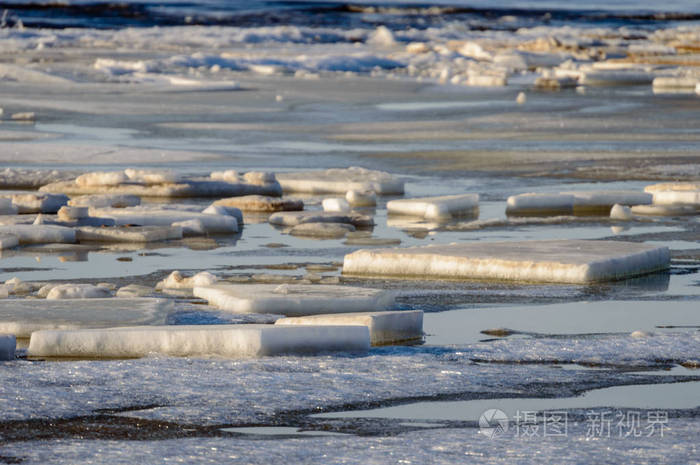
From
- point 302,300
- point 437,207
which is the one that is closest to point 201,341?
point 302,300

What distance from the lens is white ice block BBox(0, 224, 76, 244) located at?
232 inches

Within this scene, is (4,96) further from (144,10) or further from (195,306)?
(144,10)

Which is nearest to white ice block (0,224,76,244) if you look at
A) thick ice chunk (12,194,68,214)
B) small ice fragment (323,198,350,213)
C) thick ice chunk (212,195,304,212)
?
thick ice chunk (12,194,68,214)

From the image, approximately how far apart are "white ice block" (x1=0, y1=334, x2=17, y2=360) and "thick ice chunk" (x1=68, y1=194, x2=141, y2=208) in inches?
132

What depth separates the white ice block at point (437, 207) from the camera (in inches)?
266

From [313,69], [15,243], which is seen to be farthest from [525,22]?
[15,243]

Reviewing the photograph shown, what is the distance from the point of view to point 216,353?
11.9 ft

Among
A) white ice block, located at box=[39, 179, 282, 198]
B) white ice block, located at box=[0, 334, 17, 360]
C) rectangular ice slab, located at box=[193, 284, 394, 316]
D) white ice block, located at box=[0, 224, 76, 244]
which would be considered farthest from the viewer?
white ice block, located at box=[39, 179, 282, 198]

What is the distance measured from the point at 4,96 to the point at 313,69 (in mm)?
8955

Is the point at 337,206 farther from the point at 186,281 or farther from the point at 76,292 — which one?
the point at 76,292

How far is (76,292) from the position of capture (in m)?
4.36

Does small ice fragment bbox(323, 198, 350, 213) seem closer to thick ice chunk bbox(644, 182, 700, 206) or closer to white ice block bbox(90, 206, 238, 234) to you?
white ice block bbox(90, 206, 238, 234)

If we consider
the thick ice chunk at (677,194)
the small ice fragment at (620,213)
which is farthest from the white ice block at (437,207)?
the thick ice chunk at (677,194)

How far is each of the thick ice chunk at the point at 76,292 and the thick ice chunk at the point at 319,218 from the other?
85.4 inches
